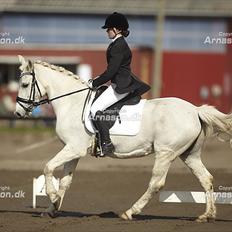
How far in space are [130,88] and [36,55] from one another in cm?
2565

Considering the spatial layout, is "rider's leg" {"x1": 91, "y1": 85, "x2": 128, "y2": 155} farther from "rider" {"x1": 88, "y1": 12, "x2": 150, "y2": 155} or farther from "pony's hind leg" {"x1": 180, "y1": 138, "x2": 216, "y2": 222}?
"pony's hind leg" {"x1": 180, "y1": 138, "x2": 216, "y2": 222}

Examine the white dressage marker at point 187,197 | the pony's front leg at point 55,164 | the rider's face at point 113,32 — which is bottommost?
the white dressage marker at point 187,197

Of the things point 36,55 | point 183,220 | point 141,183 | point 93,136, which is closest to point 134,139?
point 93,136

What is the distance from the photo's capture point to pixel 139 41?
40.9 meters

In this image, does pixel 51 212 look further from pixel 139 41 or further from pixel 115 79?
pixel 139 41

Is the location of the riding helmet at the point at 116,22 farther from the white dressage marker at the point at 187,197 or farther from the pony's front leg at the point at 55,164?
the white dressage marker at the point at 187,197

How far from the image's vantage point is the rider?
987 centimetres

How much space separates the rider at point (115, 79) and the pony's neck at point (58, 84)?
0.31 metres

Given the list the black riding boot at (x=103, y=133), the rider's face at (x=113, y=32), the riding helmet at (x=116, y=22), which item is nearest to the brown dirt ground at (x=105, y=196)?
the black riding boot at (x=103, y=133)

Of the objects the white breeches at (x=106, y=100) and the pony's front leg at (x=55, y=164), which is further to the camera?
the white breeches at (x=106, y=100)

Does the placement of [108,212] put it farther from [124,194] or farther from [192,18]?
[192,18]

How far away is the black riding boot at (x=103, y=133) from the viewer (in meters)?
9.84

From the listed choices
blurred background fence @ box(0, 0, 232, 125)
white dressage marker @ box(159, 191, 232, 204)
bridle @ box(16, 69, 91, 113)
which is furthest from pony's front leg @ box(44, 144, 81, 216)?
blurred background fence @ box(0, 0, 232, 125)

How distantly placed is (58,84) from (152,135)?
1.47 metres
